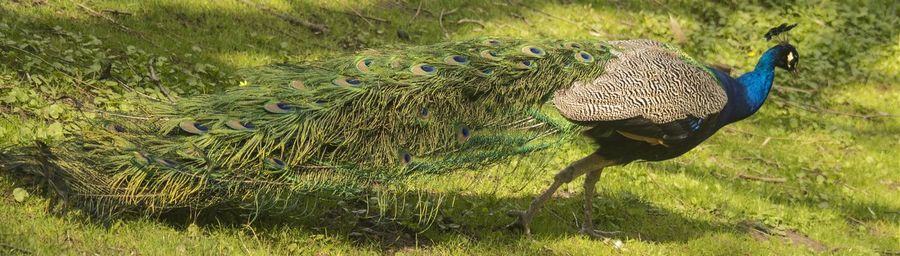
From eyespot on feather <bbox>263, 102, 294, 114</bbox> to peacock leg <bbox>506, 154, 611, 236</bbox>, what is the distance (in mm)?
1630

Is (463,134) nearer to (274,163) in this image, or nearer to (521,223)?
(274,163)

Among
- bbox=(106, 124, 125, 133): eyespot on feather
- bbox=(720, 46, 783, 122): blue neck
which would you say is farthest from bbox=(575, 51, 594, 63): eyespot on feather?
bbox=(106, 124, 125, 133): eyespot on feather

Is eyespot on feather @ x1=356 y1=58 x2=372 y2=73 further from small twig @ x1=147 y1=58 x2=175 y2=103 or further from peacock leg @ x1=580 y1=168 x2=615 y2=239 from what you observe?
small twig @ x1=147 y1=58 x2=175 y2=103

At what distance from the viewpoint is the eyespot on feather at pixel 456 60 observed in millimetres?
4809

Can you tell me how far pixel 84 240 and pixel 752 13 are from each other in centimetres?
825

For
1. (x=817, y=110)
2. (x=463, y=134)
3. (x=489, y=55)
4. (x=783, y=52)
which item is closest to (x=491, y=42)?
(x=489, y=55)

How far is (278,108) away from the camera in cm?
450

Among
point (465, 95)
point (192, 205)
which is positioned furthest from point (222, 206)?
point (465, 95)

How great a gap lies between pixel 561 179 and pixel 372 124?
1.43 meters

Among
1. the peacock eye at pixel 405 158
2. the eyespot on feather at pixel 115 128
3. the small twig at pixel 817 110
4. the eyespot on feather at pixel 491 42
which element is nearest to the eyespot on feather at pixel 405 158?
the peacock eye at pixel 405 158

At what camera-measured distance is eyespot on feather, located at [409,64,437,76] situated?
472 cm

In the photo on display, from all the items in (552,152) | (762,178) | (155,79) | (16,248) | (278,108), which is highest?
(278,108)

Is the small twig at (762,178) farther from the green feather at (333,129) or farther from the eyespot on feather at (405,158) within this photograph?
the eyespot on feather at (405,158)

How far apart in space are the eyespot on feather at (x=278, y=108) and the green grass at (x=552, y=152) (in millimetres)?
475
